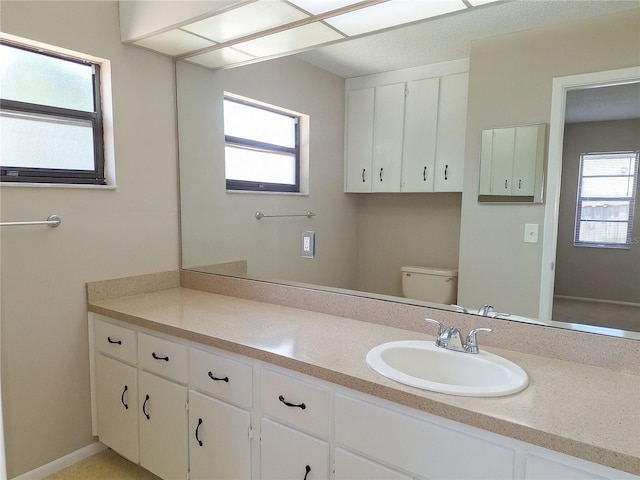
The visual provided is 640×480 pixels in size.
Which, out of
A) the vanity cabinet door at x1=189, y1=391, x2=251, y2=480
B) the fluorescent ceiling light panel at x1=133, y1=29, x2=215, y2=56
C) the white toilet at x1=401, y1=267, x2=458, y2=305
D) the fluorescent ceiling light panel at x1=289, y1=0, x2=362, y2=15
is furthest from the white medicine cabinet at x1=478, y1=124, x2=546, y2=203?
the fluorescent ceiling light panel at x1=133, y1=29, x2=215, y2=56

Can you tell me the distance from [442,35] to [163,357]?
186 cm

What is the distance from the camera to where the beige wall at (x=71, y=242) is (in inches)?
72.6

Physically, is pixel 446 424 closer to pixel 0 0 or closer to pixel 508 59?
pixel 508 59

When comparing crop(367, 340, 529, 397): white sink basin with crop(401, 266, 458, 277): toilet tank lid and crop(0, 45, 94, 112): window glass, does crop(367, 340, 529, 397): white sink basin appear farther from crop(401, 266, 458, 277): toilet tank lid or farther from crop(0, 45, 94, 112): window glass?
crop(0, 45, 94, 112): window glass

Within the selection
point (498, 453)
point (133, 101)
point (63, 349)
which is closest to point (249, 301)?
point (63, 349)

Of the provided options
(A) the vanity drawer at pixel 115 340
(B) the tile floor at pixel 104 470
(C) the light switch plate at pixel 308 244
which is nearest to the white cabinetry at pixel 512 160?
(C) the light switch plate at pixel 308 244

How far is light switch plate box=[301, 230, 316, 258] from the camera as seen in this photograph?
2191 mm

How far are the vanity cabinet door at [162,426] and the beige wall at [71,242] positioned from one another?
440 millimetres

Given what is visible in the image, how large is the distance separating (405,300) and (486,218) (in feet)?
1.59

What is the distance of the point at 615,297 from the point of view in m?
1.42

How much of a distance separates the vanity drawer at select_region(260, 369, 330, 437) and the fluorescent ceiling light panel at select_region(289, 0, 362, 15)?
5.02 feet

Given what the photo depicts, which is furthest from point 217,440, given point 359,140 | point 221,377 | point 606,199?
point 606,199

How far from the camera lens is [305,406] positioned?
1.38 metres

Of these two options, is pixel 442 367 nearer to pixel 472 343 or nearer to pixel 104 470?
pixel 472 343
